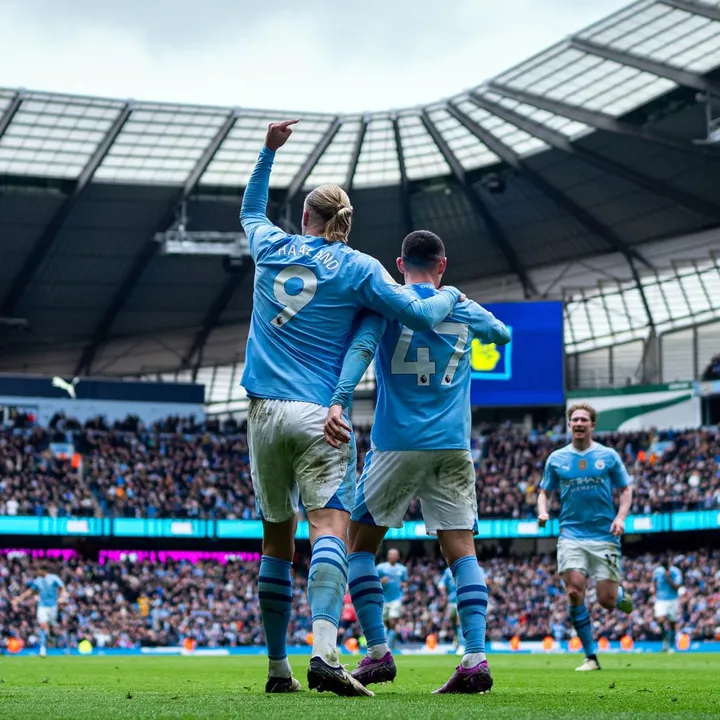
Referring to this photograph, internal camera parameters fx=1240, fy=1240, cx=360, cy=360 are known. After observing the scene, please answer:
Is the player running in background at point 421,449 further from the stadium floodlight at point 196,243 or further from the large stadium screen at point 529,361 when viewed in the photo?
the large stadium screen at point 529,361

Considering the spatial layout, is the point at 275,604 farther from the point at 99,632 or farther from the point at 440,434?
the point at 99,632

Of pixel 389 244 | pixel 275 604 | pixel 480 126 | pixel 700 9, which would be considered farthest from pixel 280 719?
pixel 389 244

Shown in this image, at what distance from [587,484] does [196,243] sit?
1298 inches

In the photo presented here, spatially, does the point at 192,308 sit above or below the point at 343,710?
above

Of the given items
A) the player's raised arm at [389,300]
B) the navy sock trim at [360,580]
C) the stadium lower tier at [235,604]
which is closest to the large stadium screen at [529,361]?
the stadium lower tier at [235,604]

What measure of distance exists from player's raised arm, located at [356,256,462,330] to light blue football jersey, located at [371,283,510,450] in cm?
67

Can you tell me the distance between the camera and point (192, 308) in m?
55.9

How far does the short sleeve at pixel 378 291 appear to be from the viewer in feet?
23.5

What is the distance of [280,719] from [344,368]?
2296 mm

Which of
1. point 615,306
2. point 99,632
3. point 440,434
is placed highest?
point 615,306

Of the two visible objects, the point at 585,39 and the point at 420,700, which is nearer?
the point at 420,700

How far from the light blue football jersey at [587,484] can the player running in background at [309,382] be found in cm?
695

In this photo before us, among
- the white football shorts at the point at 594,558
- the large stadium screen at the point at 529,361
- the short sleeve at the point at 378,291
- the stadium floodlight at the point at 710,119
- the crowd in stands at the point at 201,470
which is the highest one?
the stadium floodlight at the point at 710,119

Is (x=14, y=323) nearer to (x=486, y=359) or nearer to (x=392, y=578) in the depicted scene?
(x=486, y=359)
